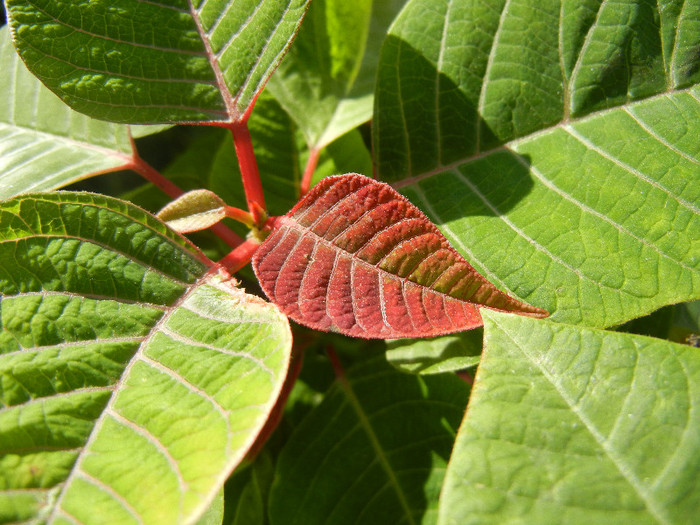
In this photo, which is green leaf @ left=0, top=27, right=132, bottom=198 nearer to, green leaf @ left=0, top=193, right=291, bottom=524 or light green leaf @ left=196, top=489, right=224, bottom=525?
green leaf @ left=0, top=193, right=291, bottom=524

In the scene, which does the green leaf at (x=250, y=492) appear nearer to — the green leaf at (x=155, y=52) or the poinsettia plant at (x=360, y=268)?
the poinsettia plant at (x=360, y=268)

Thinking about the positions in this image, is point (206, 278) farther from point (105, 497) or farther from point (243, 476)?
point (243, 476)

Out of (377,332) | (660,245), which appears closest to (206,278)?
(377,332)

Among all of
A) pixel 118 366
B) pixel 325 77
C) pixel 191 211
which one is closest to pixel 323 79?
pixel 325 77

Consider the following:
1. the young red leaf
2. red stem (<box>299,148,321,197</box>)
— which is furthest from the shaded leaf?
red stem (<box>299,148,321,197</box>)

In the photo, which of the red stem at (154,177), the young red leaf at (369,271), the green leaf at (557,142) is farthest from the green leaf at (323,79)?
the young red leaf at (369,271)

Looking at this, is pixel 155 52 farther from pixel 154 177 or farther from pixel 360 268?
pixel 360 268
